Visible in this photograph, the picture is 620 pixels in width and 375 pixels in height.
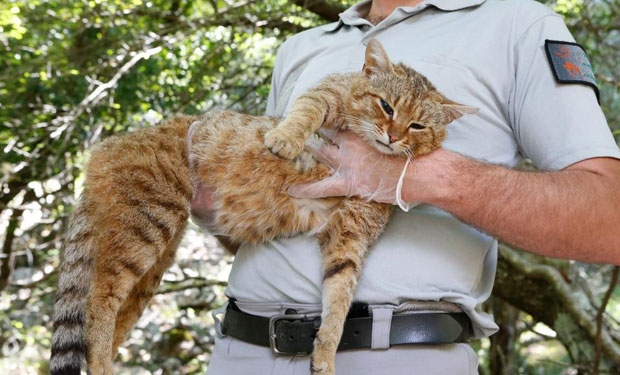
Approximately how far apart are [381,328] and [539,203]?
0.66 meters

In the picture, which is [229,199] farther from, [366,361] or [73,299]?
[366,361]

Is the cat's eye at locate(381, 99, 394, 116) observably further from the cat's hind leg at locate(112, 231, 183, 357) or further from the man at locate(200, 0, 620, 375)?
the cat's hind leg at locate(112, 231, 183, 357)

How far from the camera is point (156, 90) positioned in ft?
21.4

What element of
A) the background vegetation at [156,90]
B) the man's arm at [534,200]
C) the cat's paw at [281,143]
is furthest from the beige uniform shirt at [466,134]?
the background vegetation at [156,90]

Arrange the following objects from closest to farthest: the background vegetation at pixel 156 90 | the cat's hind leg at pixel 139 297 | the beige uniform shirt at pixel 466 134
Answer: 1. the beige uniform shirt at pixel 466 134
2. the cat's hind leg at pixel 139 297
3. the background vegetation at pixel 156 90

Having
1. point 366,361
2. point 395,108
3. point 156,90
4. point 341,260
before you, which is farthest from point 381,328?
point 156,90

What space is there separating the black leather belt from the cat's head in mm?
614

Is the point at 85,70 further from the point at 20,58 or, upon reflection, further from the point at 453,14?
the point at 453,14

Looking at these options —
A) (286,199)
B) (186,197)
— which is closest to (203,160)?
(186,197)

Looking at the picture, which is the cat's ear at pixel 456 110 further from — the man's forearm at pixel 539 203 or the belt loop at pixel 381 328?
the belt loop at pixel 381 328

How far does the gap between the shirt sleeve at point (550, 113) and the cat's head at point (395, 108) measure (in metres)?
0.24

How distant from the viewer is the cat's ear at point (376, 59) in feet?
8.73

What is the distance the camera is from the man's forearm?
222 centimetres

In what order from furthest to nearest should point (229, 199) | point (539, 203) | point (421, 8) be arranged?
point (229, 199), point (421, 8), point (539, 203)
